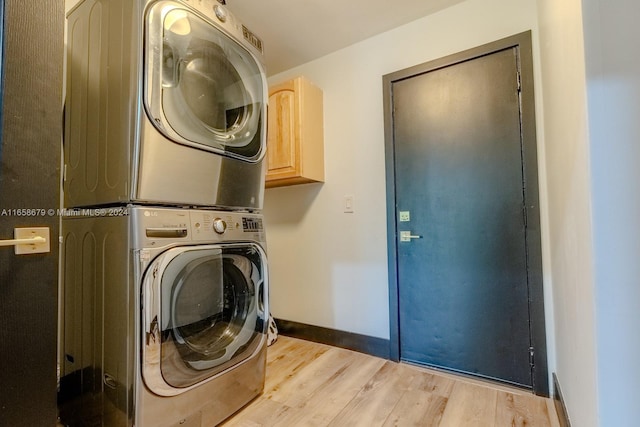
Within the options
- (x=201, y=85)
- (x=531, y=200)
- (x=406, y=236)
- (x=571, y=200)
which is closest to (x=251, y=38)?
(x=201, y=85)

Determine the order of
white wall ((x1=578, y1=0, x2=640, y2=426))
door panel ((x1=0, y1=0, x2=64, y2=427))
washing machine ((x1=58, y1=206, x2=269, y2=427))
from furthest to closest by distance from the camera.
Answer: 1. washing machine ((x1=58, y1=206, x2=269, y2=427))
2. door panel ((x1=0, y1=0, x2=64, y2=427))
3. white wall ((x1=578, y1=0, x2=640, y2=426))

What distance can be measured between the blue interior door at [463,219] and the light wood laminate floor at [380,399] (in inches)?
5.3

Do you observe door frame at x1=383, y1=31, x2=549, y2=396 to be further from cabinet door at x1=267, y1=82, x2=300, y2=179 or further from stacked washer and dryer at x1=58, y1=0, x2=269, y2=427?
stacked washer and dryer at x1=58, y1=0, x2=269, y2=427

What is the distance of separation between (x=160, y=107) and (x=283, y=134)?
3.71 feet

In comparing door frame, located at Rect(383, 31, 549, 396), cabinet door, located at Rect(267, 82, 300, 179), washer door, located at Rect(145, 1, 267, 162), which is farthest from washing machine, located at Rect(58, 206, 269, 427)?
door frame, located at Rect(383, 31, 549, 396)

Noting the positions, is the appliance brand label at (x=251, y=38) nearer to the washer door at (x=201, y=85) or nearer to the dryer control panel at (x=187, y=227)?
the washer door at (x=201, y=85)

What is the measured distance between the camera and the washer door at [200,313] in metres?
1.10

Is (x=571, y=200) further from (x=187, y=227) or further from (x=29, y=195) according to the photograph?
(x=29, y=195)

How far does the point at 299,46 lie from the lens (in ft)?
7.48

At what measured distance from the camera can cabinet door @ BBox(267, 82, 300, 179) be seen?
7.09 feet

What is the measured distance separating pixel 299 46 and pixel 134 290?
201 centimetres

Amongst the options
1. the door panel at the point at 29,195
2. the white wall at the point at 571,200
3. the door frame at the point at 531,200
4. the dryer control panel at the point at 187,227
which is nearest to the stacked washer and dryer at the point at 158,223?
the dryer control panel at the point at 187,227

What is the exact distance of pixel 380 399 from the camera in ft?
5.10

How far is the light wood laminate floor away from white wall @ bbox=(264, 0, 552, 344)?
0.36 m
